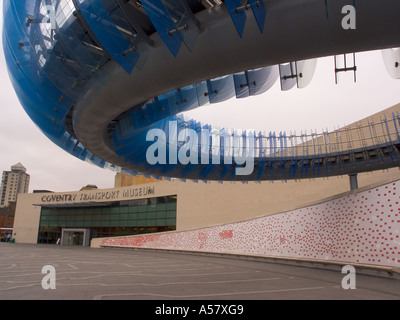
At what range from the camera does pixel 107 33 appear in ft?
20.7

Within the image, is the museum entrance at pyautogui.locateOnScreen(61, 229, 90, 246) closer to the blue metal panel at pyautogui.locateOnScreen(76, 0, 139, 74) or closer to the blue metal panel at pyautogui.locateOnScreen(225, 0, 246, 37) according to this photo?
the blue metal panel at pyautogui.locateOnScreen(76, 0, 139, 74)

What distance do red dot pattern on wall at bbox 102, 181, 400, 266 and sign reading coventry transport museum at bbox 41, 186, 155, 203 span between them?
799 inches

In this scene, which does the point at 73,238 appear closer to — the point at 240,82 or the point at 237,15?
the point at 240,82

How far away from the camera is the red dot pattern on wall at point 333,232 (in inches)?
463

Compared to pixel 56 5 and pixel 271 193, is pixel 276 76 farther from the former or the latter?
pixel 271 193

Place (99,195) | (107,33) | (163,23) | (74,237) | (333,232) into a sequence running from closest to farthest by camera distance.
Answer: (163,23), (107,33), (333,232), (99,195), (74,237)

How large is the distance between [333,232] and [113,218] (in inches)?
1438

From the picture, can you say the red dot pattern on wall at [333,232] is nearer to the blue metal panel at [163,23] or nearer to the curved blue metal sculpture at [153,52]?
the curved blue metal sculpture at [153,52]

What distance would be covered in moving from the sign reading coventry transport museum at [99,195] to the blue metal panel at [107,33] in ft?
112

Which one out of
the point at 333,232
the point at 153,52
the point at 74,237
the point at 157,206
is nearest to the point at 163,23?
the point at 153,52

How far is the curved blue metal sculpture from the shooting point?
18.0 ft

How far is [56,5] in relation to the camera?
7.04m

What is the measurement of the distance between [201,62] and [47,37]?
3.92 m
